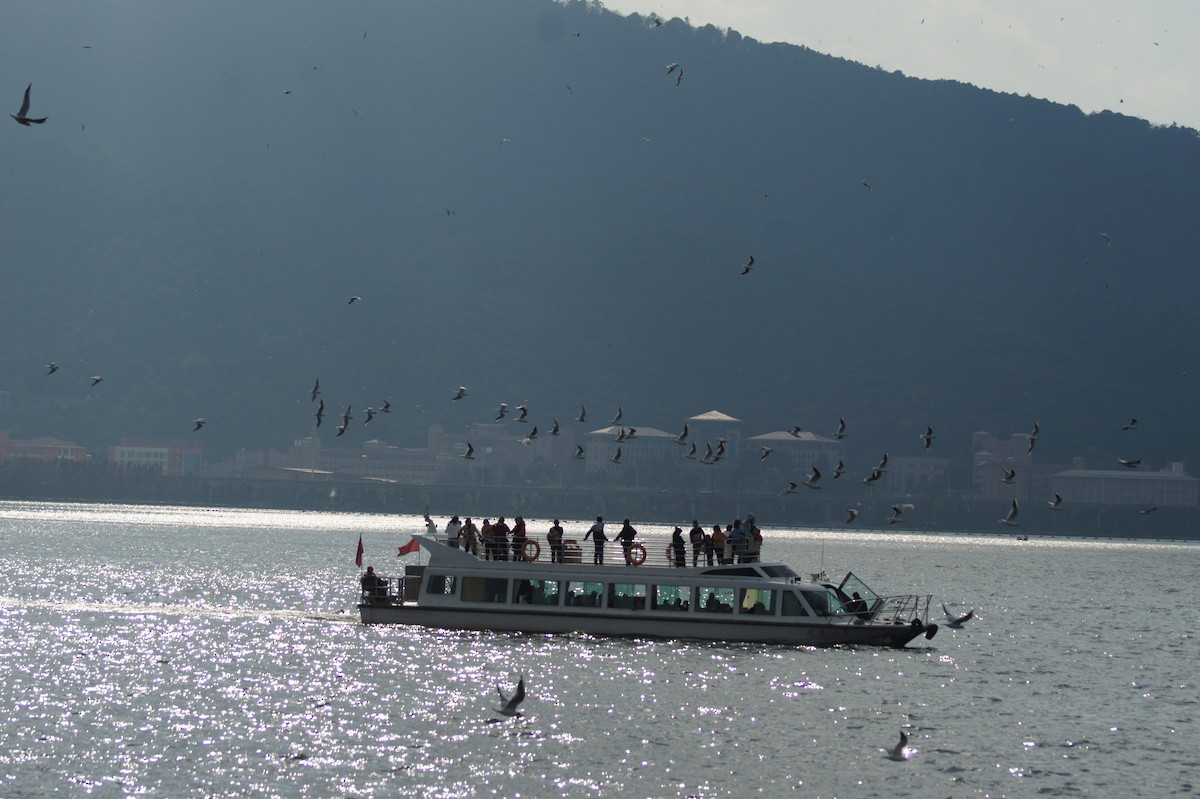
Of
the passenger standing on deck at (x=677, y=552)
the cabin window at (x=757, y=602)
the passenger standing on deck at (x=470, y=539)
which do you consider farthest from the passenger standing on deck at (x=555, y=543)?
the cabin window at (x=757, y=602)

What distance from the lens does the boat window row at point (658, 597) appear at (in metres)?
50.4

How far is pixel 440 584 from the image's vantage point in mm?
52562

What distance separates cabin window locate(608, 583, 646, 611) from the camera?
50875 millimetres

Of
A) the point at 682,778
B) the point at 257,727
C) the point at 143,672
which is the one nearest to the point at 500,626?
the point at 143,672

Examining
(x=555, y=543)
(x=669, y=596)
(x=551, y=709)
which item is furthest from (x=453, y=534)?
(x=551, y=709)

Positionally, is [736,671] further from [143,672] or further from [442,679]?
[143,672]

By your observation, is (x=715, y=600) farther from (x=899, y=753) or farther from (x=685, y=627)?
(x=899, y=753)

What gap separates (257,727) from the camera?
36438 millimetres

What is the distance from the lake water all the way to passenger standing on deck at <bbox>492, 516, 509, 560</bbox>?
2.56m

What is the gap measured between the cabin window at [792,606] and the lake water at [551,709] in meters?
1.08

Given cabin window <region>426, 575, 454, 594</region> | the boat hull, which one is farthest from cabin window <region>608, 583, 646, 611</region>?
cabin window <region>426, 575, 454, 594</region>

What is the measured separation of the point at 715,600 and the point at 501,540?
642cm

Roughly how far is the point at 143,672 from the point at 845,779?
1904 cm

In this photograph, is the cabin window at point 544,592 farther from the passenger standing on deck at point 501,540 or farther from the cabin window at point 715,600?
the cabin window at point 715,600
